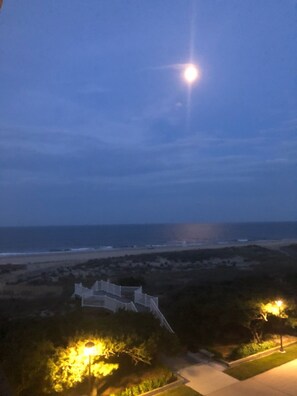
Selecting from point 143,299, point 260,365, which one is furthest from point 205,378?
point 143,299

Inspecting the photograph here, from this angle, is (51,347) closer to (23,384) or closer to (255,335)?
(23,384)

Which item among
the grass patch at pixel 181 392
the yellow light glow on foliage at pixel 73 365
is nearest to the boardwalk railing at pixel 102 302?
the grass patch at pixel 181 392

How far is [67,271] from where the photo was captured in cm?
4300

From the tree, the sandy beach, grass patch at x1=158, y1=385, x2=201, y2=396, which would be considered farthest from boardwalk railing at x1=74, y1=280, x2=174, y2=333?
the sandy beach

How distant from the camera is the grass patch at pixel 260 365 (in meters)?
12.4

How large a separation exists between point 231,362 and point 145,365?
3.15 m

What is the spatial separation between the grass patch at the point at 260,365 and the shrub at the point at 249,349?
16.7 inches

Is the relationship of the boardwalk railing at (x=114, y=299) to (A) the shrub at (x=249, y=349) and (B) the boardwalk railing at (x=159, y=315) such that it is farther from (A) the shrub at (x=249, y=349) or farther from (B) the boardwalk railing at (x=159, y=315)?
(A) the shrub at (x=249, y=349)

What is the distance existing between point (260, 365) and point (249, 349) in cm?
115

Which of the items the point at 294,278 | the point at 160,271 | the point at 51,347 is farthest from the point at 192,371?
the point at 160,271

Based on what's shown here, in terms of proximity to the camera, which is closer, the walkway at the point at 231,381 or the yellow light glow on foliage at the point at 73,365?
the yellow light glow on foliage at the point at 73,365

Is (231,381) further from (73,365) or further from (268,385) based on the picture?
(73,365)

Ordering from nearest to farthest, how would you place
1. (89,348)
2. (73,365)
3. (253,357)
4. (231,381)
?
(89,348)
(73,365)
(231,381)
(253,357)

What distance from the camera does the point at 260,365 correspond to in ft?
43.2
